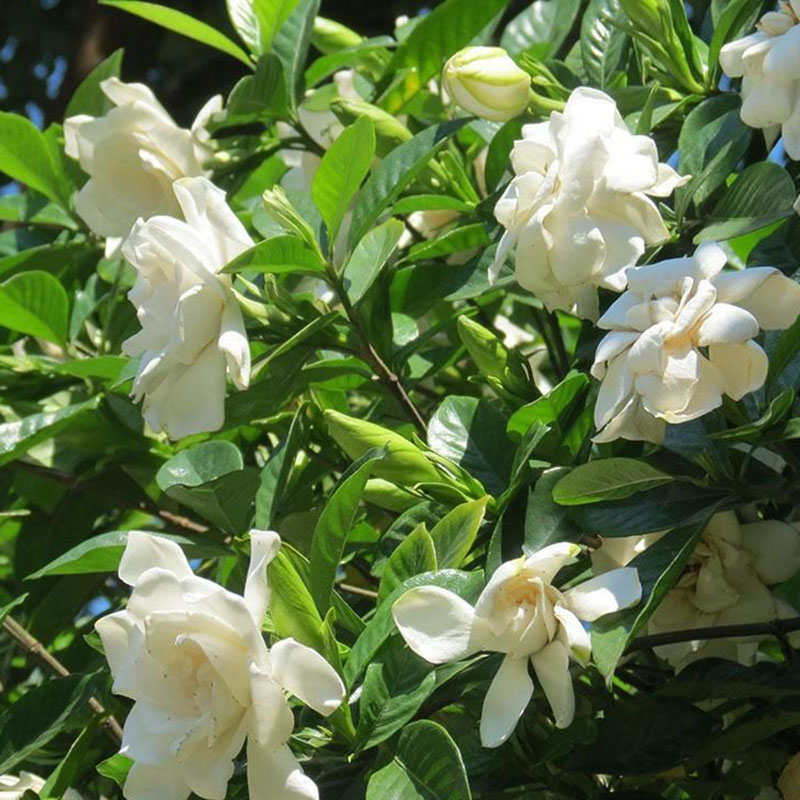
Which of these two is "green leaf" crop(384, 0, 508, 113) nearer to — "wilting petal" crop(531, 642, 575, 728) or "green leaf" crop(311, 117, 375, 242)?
"green leaf" crop(311, 117, 375, 242)

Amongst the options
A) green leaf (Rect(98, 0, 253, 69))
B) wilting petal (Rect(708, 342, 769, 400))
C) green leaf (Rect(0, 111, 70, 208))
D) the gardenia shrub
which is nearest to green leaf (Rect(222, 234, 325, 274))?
the gardenia shrub

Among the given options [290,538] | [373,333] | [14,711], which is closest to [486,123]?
[373,333]

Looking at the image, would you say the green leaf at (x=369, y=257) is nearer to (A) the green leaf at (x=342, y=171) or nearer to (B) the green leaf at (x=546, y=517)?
(A) the green leaf at (x=342, y=171)

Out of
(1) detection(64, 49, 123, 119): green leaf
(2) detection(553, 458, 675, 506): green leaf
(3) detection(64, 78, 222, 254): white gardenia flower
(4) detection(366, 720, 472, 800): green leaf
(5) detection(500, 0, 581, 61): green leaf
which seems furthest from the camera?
(1) detection(64, 49, 123, 119): green leaf

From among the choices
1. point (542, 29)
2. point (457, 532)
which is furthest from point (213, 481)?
point (542, 29)

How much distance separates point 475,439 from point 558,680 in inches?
10.4

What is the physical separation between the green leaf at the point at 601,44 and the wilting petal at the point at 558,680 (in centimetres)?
65

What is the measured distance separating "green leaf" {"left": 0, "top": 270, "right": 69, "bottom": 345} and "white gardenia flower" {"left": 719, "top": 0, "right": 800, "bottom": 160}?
0.71 m

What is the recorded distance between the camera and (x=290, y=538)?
1.24 metres

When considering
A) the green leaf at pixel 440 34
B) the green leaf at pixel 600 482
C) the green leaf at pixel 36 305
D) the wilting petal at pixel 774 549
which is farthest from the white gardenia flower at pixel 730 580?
the green leaf at pixel 36 305

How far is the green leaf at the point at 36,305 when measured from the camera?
143cm

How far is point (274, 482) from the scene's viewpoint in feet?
3.79

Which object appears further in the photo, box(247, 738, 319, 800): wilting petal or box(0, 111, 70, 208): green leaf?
box(0, 111, 70, 208): green leaf

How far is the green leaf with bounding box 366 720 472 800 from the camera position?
858 mm
